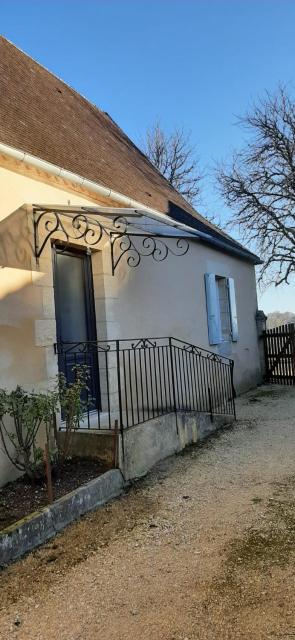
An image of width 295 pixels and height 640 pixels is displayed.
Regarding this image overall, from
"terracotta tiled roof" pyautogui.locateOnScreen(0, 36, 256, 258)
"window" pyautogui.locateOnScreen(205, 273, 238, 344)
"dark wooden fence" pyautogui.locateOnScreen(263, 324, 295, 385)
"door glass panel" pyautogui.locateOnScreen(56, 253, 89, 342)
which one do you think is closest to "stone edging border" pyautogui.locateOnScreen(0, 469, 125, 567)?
"door glass panel" pyautogui.locateOnScreen(56, 253, 89, 342)

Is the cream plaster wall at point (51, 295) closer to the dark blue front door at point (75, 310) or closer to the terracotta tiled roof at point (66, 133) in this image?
the dark blue front door at point (75, 310)

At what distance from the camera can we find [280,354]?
11.5 meters

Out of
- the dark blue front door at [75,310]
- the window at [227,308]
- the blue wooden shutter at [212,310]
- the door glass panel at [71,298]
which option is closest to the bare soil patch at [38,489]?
the dark blue front door at [75,310]

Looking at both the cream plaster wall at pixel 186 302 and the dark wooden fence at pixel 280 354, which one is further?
the dark wooden fence at pixel 280 354

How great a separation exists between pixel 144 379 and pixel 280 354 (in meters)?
6.01

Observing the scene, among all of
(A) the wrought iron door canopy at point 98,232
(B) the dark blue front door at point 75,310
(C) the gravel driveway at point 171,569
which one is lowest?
(C) the gravel driveway at point 171,569

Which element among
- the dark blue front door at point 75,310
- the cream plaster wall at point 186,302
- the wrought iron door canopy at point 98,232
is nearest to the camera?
the wrought iron door canopy at point 98,232

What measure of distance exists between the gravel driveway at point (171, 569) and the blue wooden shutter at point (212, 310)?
4079mm

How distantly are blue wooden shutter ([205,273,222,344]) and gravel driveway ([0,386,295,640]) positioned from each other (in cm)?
408

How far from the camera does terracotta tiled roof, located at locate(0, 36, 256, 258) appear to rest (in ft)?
18.2

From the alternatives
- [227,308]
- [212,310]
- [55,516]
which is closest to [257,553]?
[55,516]

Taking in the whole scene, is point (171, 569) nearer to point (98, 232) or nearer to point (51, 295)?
point (51, 295)

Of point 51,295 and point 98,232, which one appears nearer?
point 51,295

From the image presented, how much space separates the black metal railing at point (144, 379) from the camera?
521 centimetres
